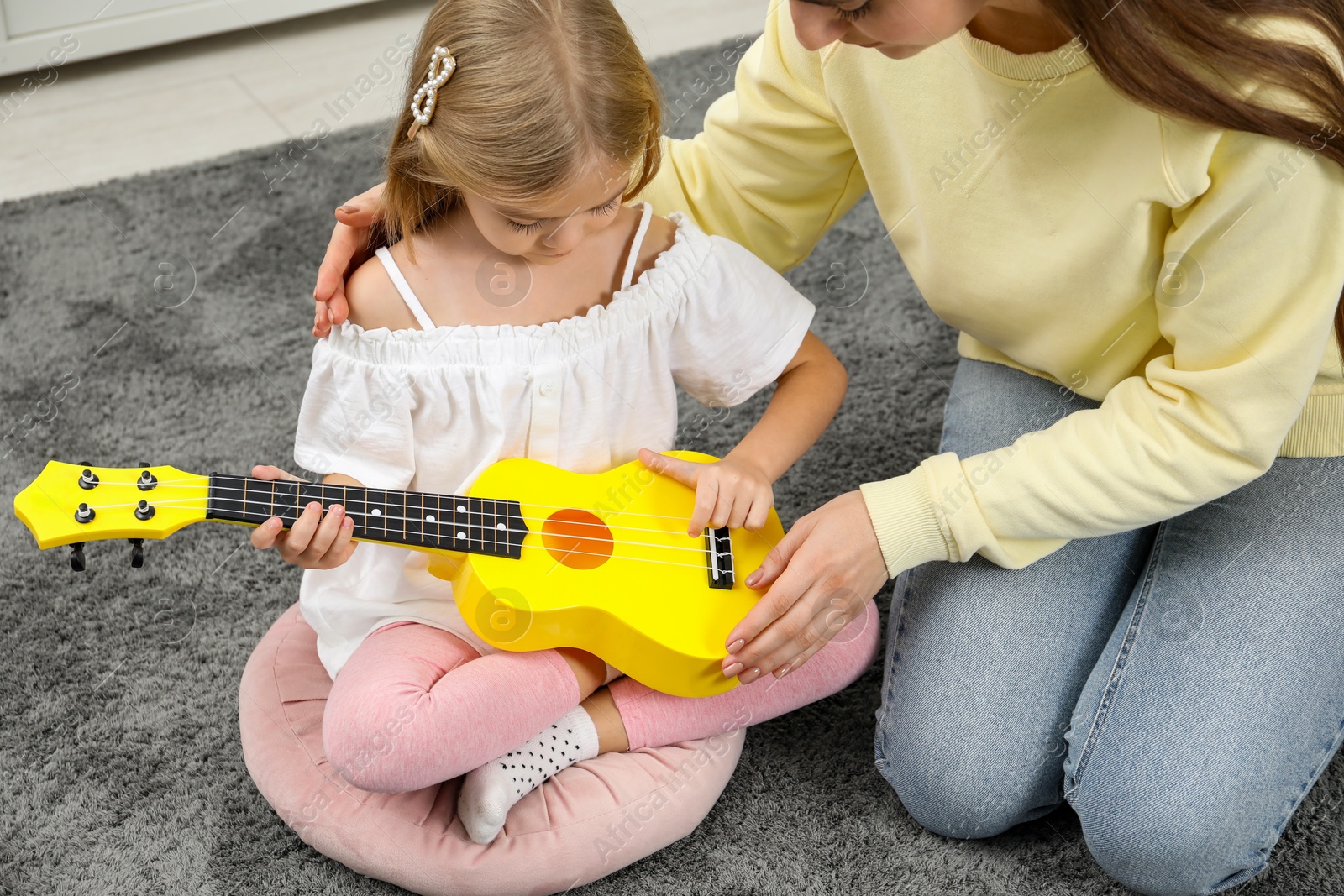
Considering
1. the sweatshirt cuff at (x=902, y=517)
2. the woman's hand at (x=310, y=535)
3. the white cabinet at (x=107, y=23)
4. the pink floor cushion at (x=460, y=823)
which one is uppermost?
the woman's hand at (x=310, y=535)

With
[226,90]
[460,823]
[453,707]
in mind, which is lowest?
[226,90]

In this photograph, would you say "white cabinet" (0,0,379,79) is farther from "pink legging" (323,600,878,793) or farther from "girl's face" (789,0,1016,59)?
"girl's face" (789,0,1016,59)

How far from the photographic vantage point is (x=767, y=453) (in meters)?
1.10

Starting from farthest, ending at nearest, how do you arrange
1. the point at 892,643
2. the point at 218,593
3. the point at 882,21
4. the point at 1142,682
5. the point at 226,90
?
the point at 226,90 < the point at 218,593 < the point at 892,643 < the point at 1142,682 < the point at 882,21

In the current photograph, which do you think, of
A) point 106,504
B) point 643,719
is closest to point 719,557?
point 643,719

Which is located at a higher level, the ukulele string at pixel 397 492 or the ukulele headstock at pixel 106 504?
the ukulele headstock at pixel 106 504

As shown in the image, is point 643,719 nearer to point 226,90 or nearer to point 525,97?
point 525,97

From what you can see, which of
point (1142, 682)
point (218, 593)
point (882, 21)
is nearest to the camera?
point (882, 21)

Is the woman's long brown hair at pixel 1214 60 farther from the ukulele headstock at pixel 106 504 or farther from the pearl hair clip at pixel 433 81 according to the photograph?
the ukulele headstock at pixel 106 504

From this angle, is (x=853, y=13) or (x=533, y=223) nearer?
(x=853, y=13)

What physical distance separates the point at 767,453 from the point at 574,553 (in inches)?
8.2

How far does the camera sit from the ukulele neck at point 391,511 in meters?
0.86

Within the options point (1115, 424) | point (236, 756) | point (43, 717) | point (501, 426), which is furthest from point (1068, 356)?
point (43, 717)

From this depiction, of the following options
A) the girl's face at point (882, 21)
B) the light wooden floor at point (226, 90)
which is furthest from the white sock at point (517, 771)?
the light wooden floor at point (226, 90)
